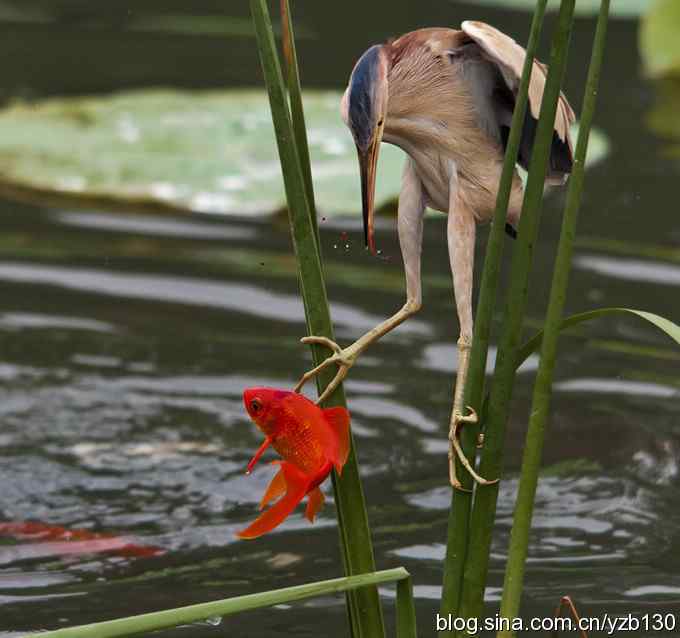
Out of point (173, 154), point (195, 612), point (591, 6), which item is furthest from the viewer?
point (591, 6)

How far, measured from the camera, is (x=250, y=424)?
2900 mm

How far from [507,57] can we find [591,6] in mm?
5109

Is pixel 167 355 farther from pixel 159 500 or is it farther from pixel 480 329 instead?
pixel 480 329

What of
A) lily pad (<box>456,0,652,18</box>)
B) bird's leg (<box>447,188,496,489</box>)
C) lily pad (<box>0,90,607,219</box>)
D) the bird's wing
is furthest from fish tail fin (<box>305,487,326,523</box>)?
lily pad (<box>456,0,652,18</box>)

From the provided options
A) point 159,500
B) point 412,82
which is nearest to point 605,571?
point 159,500

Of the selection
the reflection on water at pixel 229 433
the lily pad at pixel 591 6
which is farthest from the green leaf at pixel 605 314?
the lily pad at pixel 591 6

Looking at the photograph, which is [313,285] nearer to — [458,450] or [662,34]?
[458,450]

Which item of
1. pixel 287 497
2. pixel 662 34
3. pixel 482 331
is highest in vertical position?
pixel 662 34

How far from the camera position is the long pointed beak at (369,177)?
1.37 meters

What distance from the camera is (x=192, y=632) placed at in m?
1.90

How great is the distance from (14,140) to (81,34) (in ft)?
5.08

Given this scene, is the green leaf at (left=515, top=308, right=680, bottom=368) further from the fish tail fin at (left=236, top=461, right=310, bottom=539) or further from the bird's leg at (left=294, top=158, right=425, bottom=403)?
the fish tail fin at (left=236, top=461, right=310, bottom=539)

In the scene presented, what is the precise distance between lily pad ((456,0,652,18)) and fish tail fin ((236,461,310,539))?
4747 mm

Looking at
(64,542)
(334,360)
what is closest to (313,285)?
(334,360)
